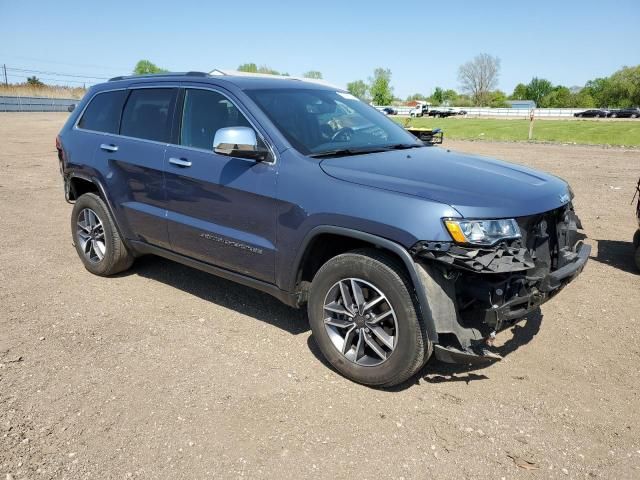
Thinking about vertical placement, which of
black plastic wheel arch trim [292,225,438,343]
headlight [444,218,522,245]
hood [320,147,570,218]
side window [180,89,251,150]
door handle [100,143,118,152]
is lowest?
black plastic wheel arch trim [292,225,438,343]

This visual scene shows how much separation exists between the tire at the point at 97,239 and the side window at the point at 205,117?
56.3 inches

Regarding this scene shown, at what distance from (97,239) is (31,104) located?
5579cm

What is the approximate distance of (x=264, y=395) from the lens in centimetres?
351

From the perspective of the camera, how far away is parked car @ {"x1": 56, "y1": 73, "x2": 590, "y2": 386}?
3189mm

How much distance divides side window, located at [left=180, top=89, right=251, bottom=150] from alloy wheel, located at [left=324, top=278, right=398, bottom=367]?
60.0 inches

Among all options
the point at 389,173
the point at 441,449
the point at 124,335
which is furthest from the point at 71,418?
the point at 389,173

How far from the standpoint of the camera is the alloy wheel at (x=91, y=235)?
5535 millimetres

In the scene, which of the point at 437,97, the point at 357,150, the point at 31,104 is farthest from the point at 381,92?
the point at 357,150

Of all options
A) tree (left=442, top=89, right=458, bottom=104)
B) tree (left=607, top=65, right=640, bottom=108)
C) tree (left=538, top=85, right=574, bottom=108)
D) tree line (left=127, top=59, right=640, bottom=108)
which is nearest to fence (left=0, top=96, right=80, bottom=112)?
tree line (left=127, top=59, right=640, bottom=108)

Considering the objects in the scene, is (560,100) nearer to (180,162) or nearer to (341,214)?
(180,162)

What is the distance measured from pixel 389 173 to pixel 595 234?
16.4 feet

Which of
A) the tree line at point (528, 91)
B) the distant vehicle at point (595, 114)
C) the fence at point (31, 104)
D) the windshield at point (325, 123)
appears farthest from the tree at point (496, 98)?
the windshield at point (325, 123)

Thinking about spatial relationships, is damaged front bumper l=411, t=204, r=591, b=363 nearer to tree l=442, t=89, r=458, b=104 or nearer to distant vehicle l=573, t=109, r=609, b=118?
distant vehicle l=573, t=109, r=609, b=118

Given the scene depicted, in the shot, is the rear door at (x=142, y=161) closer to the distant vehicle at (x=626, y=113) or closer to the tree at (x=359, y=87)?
the distant vehicle at (x=626, y=113)
